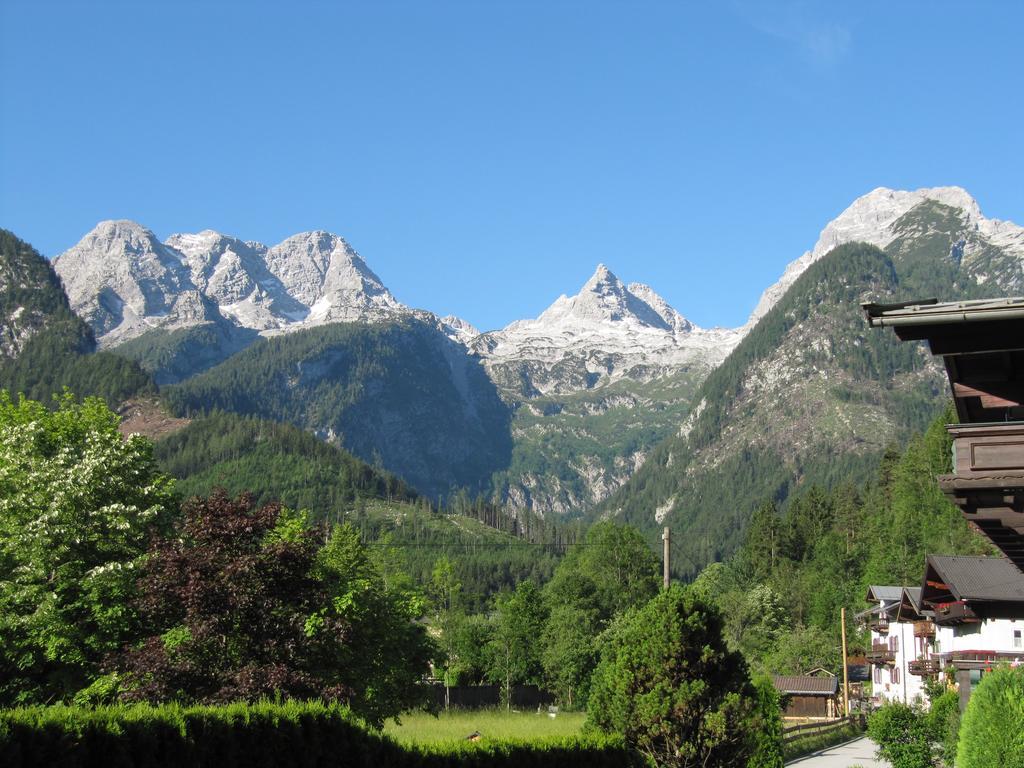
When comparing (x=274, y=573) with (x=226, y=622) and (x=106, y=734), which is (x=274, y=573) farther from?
(x=106, y=734)

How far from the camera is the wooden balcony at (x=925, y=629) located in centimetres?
6699

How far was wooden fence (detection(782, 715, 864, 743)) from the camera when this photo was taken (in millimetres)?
57597

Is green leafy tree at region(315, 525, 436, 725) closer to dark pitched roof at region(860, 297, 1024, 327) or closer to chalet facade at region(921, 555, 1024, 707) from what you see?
dark pitched roof at region(860, 297, 1024, 327)

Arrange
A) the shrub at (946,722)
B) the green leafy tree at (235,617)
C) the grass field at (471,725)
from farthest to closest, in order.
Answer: the grass field at (471,725), the shrub at (946,722), the green leafy tree at (235,617)

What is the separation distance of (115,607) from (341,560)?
36.2 ft

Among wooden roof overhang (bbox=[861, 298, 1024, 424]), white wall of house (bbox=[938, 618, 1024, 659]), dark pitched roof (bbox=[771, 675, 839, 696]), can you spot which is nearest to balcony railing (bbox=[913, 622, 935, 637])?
white wall of house (bbox=[938, 618, 1024, 659])

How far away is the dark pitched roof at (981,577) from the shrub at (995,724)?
37.0 metres

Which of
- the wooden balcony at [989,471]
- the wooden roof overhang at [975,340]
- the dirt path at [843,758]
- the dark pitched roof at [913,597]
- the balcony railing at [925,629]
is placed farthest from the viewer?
the dark pitched roof at [913,597]

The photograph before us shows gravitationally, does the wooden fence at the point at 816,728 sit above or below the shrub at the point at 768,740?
below

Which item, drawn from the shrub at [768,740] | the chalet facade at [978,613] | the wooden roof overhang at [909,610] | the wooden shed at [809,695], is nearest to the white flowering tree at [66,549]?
the shrub at [768,740]

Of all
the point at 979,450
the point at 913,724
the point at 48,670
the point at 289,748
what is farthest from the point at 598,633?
the point at 979,450

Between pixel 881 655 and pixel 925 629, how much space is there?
15.8 m

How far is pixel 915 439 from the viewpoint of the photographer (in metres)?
140

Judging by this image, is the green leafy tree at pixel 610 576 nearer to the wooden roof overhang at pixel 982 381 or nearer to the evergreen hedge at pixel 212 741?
the evergreen hedge at pixel 212 741
